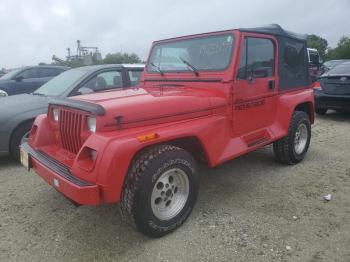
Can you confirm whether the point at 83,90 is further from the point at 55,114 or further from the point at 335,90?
the point at 335,90

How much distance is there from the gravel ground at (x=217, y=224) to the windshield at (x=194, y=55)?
4.97 feet

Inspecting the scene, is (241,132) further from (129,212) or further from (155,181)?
(129,212)

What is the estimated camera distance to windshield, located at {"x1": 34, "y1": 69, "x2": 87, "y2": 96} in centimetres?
567

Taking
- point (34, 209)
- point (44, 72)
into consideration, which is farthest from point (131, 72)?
point (44, 72)

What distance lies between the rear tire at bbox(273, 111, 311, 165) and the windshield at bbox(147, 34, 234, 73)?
65.1 inches

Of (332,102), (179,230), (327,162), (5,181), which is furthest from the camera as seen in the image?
(332,102)

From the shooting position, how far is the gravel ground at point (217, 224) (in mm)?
2914

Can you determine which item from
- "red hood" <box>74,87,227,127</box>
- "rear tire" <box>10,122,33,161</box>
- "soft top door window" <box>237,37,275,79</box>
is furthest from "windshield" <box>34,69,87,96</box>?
"soft top door window" <box>237,37,275,79</box>

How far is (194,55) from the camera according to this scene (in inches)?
164

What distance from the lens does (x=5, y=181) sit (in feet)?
15.1

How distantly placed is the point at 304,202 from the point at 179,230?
1516 millimetres

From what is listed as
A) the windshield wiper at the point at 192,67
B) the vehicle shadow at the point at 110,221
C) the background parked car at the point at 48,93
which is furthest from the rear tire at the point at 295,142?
the background parked car at the point at 48,93

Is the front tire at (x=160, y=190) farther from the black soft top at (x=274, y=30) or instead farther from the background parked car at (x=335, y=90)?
the background parked car at (x=335, y=90)

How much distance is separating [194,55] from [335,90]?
5669mm
